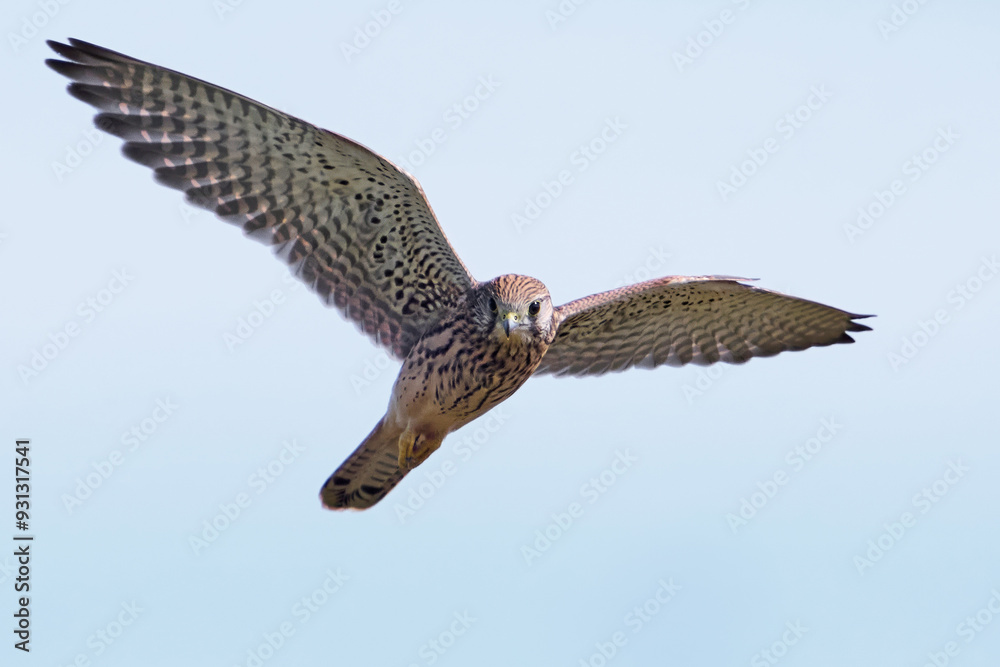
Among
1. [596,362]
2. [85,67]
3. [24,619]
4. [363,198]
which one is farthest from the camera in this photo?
[596,362]

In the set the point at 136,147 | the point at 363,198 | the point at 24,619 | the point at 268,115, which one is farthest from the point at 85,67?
the point at 24,619

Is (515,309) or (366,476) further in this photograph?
(366,476)

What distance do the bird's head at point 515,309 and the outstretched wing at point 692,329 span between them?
1.05 meters

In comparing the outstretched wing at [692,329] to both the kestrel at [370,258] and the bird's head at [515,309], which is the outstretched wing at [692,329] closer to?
the kestrel at [370,258]

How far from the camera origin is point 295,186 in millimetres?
7977

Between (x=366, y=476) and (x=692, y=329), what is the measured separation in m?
2.64

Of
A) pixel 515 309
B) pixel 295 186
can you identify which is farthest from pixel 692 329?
pixel 295 186

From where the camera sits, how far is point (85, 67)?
730 centimetres

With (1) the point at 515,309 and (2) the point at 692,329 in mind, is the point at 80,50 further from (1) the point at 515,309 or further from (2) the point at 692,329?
(2) the point at 692,329

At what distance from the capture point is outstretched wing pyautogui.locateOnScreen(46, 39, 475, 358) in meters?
7.55

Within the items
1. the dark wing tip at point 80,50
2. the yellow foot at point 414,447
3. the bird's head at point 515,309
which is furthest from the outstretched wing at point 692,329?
the dark wing tip at point 80,50

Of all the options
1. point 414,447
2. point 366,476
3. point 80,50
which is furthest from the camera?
point 366,476

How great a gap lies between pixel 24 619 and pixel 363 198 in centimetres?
371

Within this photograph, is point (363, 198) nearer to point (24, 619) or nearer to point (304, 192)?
point (304, 192)
